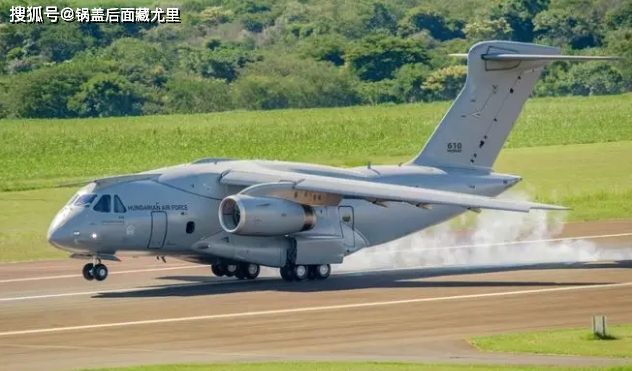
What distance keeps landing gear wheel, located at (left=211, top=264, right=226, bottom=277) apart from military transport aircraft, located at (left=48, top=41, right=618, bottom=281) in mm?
33

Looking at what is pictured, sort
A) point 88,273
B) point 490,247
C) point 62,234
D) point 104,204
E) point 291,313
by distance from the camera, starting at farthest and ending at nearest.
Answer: point 490,247 → point 88,273 → point 104,204 → point 62,234 → point 291,313

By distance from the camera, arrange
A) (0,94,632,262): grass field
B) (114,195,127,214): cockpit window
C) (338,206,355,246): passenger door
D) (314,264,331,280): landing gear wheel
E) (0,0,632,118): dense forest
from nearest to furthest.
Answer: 1. (114,195,127,214): cockpit window
2. (314,264,331,280): landing gear wheel
3. (338,206,355,246): passenger door
4. (0,94,632,262): grass field
5. (0,0,632,118): dense forest

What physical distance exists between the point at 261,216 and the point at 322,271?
8.14ft

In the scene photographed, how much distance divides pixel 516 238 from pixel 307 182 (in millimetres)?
12213

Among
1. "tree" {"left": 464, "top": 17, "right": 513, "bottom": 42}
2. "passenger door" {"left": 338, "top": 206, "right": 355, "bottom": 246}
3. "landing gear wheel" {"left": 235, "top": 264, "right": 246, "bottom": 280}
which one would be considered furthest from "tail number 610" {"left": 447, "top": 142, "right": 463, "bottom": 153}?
"tree" {"left": 464, "top": 17, "right": 513, "bottom": 42}

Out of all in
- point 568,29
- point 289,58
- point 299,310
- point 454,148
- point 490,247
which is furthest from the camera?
point 568,29

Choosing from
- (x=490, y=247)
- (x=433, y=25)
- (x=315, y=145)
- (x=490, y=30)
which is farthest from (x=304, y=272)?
(x=433, y=25)

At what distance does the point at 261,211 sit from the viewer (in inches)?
1500

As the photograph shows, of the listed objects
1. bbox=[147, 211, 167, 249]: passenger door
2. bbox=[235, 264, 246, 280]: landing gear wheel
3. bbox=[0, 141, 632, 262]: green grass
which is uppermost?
bbox=[147, 211, 167, 249]: passenger door

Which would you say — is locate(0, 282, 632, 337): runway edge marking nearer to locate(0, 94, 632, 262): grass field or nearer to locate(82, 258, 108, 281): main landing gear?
locate(82, 258, 108, 281): main landing gear

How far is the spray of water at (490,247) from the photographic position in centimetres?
4325

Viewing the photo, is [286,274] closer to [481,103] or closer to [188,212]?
[188,212]

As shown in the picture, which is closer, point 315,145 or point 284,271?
point 284,271

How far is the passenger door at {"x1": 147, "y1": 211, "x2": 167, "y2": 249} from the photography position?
3816 cm
